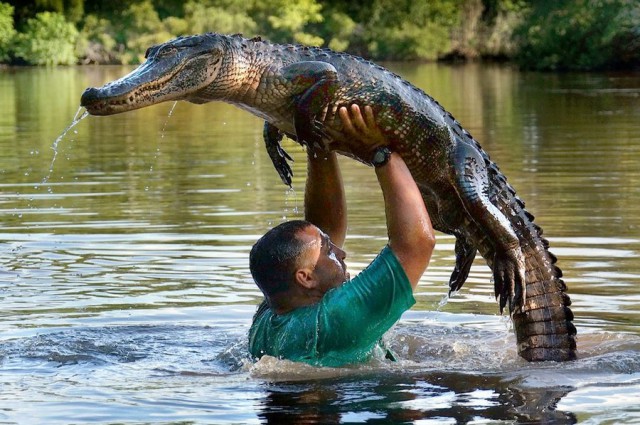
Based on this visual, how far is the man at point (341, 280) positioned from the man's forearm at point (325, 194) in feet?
1.05

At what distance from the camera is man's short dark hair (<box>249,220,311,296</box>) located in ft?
19.4

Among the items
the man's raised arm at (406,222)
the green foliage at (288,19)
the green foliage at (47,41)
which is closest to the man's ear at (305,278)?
the man's raised arm at (406,222)

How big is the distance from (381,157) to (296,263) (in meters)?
0.61

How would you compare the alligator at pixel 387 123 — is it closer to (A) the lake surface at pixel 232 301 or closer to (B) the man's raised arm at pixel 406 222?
(A) the lake surface at pixel 232 301

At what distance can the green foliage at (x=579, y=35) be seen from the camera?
47.1m

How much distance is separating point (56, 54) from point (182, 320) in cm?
5221

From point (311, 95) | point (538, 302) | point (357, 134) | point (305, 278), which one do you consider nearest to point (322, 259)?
point (305, 278)

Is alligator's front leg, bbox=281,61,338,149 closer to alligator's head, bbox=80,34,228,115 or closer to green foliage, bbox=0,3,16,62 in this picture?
alligator's head, bbox=80,34,228,115

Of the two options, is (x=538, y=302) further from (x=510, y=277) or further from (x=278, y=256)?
(x=278, y=256)

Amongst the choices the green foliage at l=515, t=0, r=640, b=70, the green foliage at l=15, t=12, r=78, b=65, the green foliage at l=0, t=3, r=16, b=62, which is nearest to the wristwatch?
the green foliage at l=515, t=0, r=640, b=70

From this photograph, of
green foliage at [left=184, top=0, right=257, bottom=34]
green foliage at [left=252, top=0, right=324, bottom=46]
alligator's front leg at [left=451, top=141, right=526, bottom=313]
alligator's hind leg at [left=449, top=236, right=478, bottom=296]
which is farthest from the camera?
green foliage at [left=252, top=0, right=324, bottom=46]

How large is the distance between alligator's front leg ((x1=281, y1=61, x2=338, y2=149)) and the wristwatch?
28cm

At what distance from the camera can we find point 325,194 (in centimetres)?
664

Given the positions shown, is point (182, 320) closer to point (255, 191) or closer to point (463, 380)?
point (463, 380)
